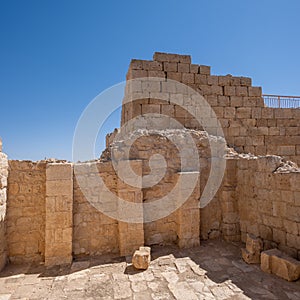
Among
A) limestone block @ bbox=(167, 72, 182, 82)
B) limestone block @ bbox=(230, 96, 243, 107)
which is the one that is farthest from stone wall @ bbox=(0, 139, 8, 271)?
limestone block @ bbox=(230, 96, 243, 107)

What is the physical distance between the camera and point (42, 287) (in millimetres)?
3945

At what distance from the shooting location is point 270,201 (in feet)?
17.1

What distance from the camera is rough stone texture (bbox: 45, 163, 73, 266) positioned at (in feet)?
15.7

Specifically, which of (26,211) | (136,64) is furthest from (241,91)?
(26,211)

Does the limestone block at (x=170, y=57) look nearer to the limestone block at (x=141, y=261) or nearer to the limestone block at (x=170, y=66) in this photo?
the limestone block at (x=170, y=66)

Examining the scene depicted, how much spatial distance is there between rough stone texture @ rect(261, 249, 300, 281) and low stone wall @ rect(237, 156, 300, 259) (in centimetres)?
46

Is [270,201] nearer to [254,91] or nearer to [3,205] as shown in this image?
[254,91]

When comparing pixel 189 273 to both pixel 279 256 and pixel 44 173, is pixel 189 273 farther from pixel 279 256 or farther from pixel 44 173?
pixel 44 173

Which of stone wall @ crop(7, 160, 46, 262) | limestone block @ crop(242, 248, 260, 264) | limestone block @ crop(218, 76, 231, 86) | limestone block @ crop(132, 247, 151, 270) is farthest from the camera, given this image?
limestone block @ crop(218, 76, 231, 86)

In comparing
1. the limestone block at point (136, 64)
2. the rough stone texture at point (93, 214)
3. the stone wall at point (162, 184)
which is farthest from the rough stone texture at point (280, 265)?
the limestone block at point (136, 64)

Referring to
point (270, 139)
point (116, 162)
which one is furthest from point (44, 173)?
point (270, 139)

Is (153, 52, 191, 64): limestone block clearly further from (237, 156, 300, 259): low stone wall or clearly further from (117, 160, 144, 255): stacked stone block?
(117, 160, 144, 255): stacked stone block

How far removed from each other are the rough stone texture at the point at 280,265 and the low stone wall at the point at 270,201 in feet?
1.49

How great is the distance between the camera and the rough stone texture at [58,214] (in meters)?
4.79
